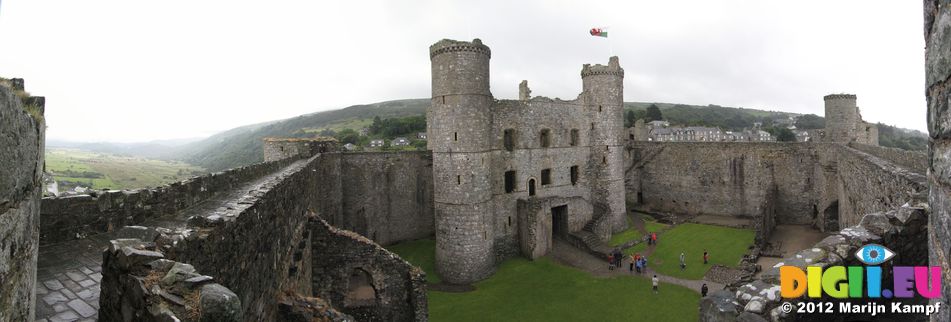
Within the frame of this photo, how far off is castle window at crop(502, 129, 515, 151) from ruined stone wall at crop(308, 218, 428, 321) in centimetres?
1201

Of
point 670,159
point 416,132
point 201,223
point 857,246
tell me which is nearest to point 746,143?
point 670,159

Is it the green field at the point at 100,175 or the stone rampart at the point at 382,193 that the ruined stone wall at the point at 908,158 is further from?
the stone rampart at the point at 382,193

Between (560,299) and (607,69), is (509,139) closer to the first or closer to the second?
(607,69)

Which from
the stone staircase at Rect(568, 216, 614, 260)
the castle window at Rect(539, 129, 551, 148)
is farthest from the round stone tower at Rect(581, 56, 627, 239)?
the castle window at Rect(539, 129, 551, 148)

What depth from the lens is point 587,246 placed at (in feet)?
80.4

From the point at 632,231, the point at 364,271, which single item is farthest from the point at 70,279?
the point at 632,231

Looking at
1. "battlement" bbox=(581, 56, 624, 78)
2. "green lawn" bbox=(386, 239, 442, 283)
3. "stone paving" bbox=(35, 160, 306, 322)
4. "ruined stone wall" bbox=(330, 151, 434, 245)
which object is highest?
"battlement" bbox=(581, 56, 624, 78)

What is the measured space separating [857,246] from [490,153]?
17.6m

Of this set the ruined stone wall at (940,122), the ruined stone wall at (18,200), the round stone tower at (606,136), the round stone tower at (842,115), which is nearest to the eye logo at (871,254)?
the ruined stone wall at (940,122)

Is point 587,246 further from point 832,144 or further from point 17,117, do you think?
point 17,117

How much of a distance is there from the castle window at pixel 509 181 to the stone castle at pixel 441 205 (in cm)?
21

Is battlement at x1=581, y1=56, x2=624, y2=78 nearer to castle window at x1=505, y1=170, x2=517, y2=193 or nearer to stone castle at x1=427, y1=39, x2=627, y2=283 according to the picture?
stone castle at x1=427, y1=39, x2=627, y2=283

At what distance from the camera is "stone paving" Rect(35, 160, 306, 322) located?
3551 mm

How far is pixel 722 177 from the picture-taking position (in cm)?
3244
